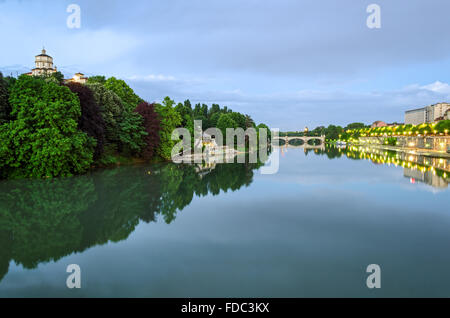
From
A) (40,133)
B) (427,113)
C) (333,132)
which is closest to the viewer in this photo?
(40,133)

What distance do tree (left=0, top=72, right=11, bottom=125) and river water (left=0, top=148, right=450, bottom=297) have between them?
20.4ft

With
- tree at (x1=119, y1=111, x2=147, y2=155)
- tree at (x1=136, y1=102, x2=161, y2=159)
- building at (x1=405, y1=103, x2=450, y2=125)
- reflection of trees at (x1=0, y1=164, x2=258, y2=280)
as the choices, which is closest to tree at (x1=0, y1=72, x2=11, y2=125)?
reflection of trees at (x1=0, y1=164, x2=258, y2=280)

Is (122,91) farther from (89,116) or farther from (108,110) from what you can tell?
(89,116)

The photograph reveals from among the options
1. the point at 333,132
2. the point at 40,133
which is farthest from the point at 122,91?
the point at 333,132

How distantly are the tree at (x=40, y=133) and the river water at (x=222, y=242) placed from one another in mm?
3742

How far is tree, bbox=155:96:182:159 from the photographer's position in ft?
115

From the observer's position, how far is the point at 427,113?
139000 millimetres

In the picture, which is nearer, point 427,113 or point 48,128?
point 48,128

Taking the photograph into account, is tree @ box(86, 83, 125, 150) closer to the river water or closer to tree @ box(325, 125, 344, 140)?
the river water

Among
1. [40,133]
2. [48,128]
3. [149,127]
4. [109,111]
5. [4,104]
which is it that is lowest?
[40,133]

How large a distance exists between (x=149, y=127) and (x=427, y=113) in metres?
146

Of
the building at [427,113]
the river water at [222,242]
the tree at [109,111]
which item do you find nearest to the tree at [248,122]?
the tree at [109,111]
